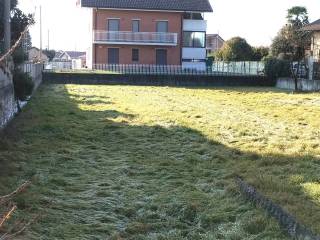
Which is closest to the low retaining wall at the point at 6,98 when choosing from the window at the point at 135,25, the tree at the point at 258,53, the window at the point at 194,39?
the window at the point at 135,25

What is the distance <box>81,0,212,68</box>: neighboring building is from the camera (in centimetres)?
4622

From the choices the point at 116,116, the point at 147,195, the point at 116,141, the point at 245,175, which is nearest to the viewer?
the point at 147,195

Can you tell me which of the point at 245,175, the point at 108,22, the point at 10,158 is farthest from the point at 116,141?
the point at 108,22

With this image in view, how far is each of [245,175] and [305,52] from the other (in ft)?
113

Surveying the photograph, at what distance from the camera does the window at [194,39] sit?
48594 mm

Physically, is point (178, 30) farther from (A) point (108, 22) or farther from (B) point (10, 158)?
(B) point (10, 158)

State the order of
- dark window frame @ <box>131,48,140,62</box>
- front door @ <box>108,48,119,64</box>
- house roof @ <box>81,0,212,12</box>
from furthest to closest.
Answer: dark window frame @ <box>131,48,140,62</box>, front door @ <box>108,48,119,64</box>, house roof @ <box>81,0,212,12</box>

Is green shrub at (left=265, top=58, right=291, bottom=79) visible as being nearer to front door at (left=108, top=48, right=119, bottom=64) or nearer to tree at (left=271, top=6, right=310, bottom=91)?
tree at (left=271, top=6, right=310, bottom=91)

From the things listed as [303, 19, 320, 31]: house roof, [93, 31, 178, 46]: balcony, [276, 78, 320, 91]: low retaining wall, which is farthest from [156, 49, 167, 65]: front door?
[276, 78, 320, 91]: low retaining wall

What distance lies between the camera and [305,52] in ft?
132

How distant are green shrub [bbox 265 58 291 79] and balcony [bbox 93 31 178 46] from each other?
15.0 m

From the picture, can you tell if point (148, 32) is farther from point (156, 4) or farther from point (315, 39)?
point (315, 39)

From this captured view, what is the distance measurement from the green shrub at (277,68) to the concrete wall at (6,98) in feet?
69.6

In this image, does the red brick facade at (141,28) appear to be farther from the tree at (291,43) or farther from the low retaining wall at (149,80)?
the low retaining wall at (149,80)
